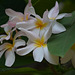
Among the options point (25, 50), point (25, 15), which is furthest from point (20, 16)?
point (25, 50)

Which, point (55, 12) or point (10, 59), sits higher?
point (55, 12)

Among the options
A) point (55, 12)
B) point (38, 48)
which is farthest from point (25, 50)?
point (55, 12)

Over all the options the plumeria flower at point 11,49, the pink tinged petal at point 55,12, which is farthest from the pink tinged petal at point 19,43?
the pink tinged petal at point 55,12

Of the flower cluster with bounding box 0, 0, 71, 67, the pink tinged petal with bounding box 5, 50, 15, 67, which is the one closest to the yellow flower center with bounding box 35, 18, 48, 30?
the flower cluster with bounding box 0, 0, 71, 67

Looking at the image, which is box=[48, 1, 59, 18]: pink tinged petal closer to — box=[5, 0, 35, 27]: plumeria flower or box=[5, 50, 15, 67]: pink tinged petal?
box=[5, 0, 35, 27]: plumeria flower

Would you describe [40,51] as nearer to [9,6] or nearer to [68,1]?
[9,6]

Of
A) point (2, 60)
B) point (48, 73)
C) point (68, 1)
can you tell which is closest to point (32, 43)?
point (2, 60)

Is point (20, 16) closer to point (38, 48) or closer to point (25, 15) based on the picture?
point (25, 15)
